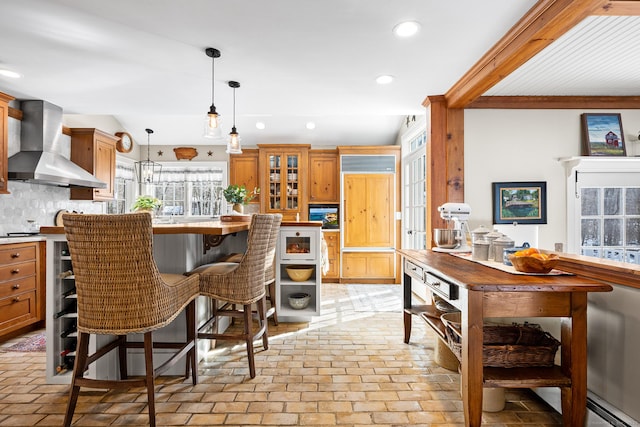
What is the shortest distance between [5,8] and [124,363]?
219 cm

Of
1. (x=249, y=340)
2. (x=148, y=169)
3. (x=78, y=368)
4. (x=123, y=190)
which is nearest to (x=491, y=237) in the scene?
(x=249, y=340)

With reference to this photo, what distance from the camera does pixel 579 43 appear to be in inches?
87.7

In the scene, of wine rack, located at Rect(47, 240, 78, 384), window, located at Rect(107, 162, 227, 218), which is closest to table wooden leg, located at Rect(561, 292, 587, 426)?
wine rack, located at Rect(47, 240, 78, 384)

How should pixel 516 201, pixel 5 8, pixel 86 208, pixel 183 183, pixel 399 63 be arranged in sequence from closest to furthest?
pixel 5 8
pixel 399 63
pixel 516 201
pixel 86 208
pixel 183 183

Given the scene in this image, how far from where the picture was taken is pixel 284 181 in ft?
18.4

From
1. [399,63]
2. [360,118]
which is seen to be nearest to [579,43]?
[399,63]

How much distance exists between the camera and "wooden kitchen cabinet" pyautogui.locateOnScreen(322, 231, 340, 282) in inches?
214

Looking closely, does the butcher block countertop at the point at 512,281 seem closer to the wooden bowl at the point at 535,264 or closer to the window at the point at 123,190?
the wooden bowl at the point at 535,264

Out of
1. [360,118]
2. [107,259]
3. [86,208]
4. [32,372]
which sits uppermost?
[360,118]

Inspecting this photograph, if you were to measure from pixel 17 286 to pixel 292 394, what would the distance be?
274 cm

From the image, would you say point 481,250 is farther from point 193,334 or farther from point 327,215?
point 327,215

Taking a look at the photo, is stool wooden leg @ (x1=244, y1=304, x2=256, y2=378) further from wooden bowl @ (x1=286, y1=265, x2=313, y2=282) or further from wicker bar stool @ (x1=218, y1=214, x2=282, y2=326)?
wooden bowl @ (x1=286, y1=265, x2=313, y2=282)

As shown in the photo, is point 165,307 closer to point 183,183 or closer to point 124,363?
point 124,363

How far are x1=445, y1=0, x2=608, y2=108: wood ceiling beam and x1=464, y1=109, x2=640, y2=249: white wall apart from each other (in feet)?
1.88
